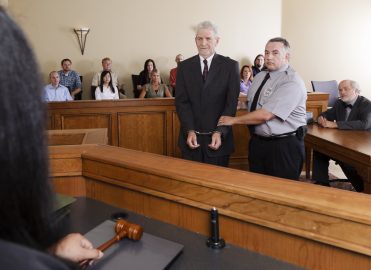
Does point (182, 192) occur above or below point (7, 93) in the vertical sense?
below

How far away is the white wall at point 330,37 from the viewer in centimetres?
897

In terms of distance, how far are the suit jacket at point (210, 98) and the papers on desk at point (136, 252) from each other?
4.37ft

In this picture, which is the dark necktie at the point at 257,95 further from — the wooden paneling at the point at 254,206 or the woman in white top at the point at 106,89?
the woman in white top at the point at 106,89

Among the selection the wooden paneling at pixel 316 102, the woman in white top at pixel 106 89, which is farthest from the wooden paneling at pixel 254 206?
the woman in white top at pixel 106 89

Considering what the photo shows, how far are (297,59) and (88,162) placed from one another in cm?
840

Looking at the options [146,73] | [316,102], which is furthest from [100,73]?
[316,102]

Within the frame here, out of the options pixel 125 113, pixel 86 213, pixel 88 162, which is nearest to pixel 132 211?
pixel 86 213

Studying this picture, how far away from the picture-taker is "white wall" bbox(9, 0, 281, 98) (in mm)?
7113

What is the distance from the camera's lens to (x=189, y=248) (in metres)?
1.06

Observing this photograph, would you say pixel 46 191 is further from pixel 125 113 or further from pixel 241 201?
pixel 125 113

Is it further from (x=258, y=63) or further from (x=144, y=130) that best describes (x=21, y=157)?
(x=258, y=63)

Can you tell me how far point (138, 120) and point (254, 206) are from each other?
13.3 feet

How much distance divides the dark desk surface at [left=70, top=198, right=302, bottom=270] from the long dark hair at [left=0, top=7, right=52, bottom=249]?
568mm

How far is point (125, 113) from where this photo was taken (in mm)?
5004
